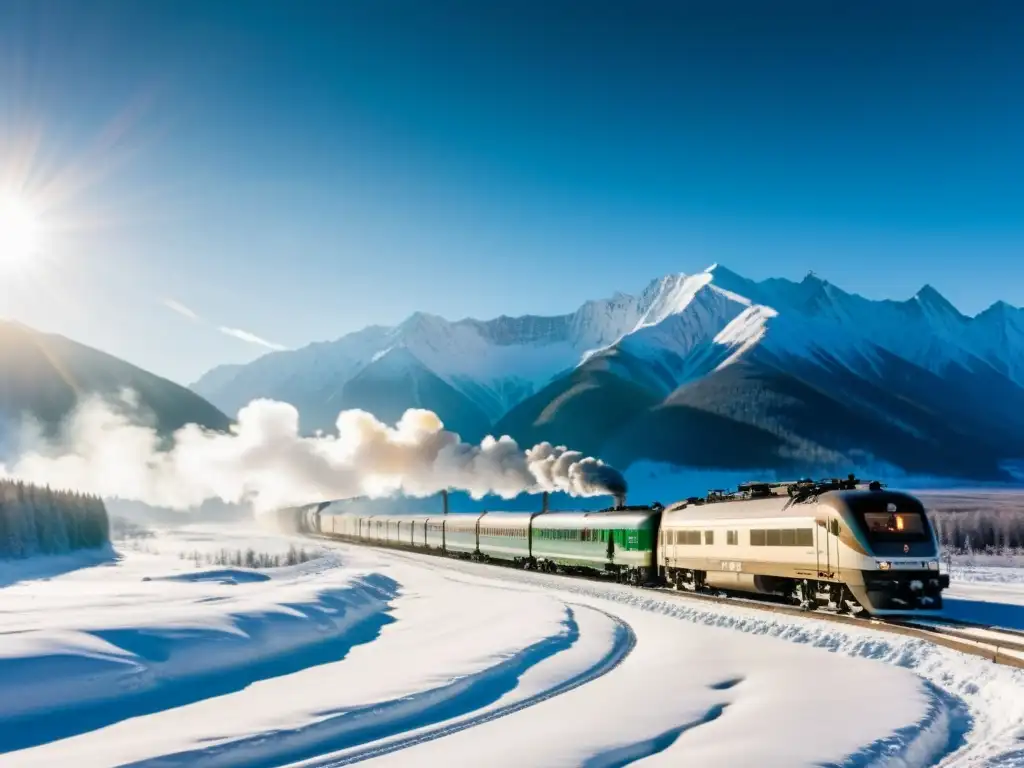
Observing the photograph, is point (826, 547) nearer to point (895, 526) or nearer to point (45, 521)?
point (895, 526)

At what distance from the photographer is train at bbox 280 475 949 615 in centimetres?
2669

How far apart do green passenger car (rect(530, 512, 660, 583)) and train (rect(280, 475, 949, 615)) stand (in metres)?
0.05

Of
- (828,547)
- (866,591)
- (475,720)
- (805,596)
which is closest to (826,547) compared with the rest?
(828,547)

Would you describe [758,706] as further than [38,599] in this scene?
No

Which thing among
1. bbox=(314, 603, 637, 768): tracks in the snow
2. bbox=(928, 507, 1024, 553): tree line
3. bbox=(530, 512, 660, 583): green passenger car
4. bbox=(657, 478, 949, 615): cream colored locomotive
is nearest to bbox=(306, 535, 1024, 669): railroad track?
bbox=(657, 478, 949, 615): cream colored locomotive

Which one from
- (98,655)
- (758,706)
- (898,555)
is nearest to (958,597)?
(898,555)

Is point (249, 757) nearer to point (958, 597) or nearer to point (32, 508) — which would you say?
point (958, 597)

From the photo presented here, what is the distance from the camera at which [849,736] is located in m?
14.1

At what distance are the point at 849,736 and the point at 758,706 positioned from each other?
8.45ft

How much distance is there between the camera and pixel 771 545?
103ft

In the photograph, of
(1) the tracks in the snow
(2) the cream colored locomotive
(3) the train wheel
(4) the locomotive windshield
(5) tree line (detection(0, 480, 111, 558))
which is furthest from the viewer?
(5) tree line (detection(0, 480, 111, 558))

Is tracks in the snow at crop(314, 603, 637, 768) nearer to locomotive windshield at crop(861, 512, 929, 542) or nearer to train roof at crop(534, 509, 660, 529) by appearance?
locomotive windshield at crop(861, 512, 929, 542)

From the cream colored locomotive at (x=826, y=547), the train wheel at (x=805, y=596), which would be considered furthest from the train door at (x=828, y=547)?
the train wheel at (x=805, y=596)

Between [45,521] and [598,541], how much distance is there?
2066 inches
